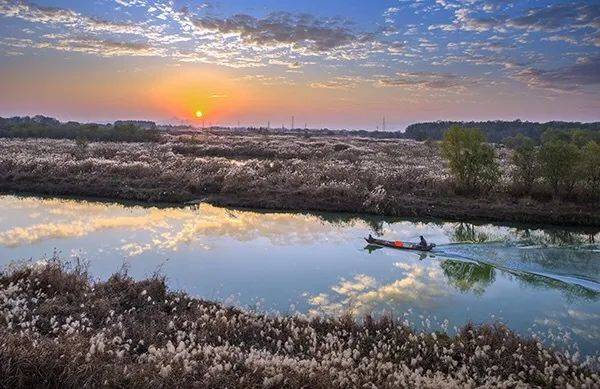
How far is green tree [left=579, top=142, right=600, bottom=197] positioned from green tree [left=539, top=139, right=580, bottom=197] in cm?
38

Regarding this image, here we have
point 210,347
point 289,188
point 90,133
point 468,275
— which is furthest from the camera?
point 90,133

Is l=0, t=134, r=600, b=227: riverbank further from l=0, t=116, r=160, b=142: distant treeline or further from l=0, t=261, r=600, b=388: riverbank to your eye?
l=0, t=116, r=160, b=142: distant treeline

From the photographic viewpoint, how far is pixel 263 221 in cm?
2734

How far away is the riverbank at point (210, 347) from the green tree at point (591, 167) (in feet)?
76.2

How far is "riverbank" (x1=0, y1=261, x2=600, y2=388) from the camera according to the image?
6969 mm

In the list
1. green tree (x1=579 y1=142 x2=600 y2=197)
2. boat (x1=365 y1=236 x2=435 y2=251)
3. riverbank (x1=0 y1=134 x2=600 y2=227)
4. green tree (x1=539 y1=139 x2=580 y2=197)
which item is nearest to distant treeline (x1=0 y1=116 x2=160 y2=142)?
riverbank (x1=0 y1=134 x2=600 y2=227)

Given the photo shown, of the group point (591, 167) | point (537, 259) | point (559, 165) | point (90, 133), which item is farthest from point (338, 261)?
point (90, 133)

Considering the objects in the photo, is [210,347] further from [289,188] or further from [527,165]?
[527,165]

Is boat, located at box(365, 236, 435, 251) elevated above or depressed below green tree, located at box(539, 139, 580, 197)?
below

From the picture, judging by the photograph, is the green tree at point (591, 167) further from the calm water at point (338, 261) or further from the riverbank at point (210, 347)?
the riverbank at point (210, 347)

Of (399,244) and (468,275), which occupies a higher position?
(399,244)

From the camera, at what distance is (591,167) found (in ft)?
99.0

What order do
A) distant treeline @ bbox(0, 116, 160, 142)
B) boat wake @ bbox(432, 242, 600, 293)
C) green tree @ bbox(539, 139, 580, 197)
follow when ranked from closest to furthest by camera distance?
boat wake @ bbox(432, 242, 600, 293) < green tree @ bbox(539, 139, 580, 197) < distant treeline @ bbox(0, 116, 160, 142)

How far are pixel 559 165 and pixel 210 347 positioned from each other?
2871 cm
